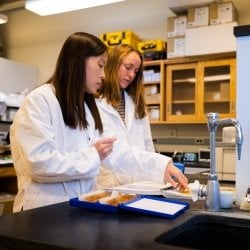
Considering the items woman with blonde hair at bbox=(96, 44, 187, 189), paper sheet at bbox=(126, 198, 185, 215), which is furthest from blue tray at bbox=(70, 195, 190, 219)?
woman with blonde hair at bbox=(96, 44, 187, 189)

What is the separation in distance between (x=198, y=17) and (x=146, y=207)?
9.55 feet

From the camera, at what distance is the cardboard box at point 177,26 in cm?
361

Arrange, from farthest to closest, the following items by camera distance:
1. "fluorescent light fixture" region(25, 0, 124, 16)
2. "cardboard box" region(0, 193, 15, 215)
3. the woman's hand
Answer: "fluorescent light fixture" region(25, 0, 124, 16) < "cardboard box" region(0, 193, 15, 215) < the woman's hand

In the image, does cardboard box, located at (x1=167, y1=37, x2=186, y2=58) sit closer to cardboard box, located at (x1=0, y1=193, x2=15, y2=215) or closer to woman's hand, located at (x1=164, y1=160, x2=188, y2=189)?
cardboard box, located at (x1=0, y1=193, x2=15, y2=215)

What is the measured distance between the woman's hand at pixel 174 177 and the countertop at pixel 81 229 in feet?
0.73

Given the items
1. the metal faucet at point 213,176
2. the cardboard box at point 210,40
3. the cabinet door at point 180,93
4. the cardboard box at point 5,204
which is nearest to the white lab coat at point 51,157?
the metal faucet at point 213,176

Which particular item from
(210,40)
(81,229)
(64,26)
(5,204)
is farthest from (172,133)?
(81,229)

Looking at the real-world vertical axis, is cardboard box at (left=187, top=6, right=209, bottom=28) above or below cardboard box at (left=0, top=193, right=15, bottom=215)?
above

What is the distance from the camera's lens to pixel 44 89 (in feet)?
4.19

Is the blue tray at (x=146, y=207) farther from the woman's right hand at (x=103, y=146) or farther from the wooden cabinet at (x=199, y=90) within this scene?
the wooden cabinet at (x=199, y=90)

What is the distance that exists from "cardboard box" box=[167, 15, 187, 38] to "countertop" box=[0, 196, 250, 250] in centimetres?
284

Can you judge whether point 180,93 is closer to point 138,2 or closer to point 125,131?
point 138,2

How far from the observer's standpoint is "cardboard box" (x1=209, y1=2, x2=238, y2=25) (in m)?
3.40

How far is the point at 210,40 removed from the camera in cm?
343
